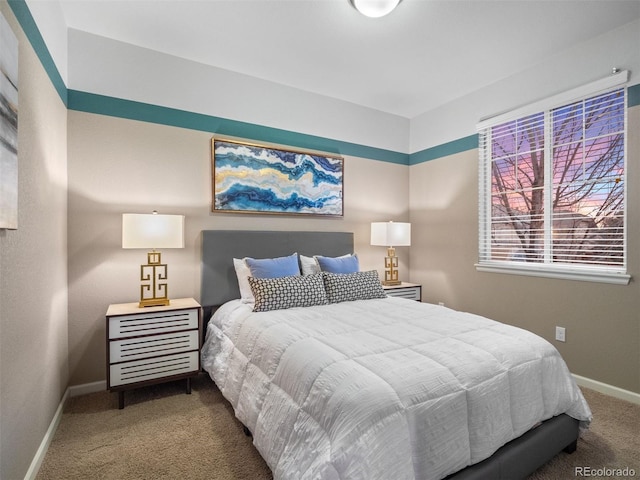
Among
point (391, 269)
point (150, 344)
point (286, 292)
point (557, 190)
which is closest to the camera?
point (150, 344)

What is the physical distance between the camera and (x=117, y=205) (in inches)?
110

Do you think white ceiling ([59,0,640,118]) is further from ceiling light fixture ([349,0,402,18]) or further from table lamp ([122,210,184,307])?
table lamp ([122,210,184,307])

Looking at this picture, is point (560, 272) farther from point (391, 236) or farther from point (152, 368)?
point (152, 368)

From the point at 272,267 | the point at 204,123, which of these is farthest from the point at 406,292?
the point at 204,123

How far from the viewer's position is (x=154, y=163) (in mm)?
2932

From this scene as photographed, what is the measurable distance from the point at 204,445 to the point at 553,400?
197 cm

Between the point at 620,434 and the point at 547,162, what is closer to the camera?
the point at 620,434

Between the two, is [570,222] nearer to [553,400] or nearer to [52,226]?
[553,400]

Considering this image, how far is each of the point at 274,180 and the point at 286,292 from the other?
1.35m

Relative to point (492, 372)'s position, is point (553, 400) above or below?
below

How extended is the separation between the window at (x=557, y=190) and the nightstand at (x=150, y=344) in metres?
2.98

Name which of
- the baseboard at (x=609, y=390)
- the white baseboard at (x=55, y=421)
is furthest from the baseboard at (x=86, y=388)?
the baseboard at (x=609, y=390)

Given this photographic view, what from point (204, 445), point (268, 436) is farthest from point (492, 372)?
point (204, 445)

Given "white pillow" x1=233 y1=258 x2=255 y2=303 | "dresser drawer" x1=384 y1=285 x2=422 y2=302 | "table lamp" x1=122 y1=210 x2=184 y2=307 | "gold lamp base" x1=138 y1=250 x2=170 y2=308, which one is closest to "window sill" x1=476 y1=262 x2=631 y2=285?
"dresser drawer" x1=384 y1=285 x2=422 y2=302
